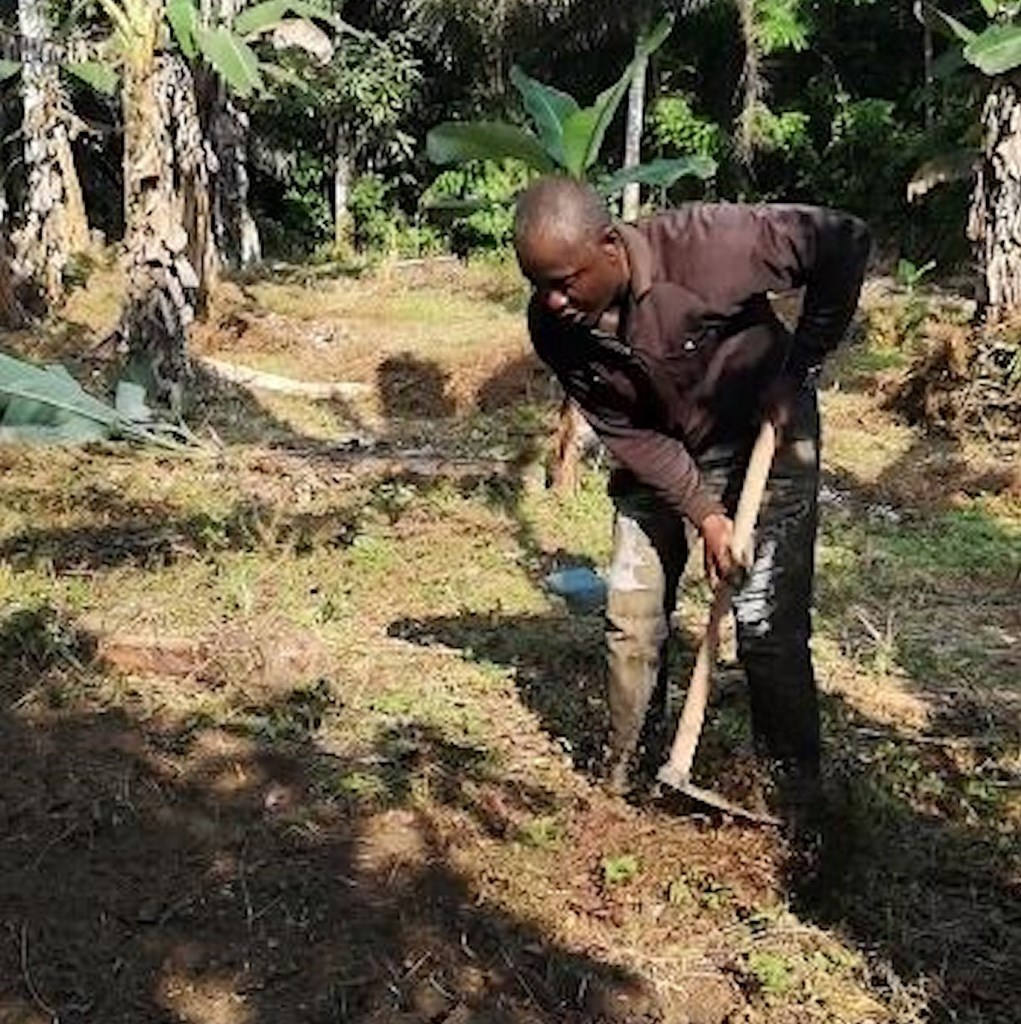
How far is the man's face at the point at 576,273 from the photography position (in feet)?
9.28

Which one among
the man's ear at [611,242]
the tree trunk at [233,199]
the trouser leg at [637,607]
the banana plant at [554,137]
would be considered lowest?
the tree trunk at [233,199]

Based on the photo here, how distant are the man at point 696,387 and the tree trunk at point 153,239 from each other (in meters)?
4.34

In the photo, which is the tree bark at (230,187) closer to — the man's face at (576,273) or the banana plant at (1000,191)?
the banana plant at (1000,191)

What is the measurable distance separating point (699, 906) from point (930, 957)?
1.53 feet

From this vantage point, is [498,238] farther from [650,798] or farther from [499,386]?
[650,798]

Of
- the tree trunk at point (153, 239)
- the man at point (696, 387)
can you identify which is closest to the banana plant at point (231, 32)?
the tree trunk at point (153, 239)

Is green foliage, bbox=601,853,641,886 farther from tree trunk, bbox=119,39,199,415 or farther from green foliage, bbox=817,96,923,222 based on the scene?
green foliage, bbox=817,96,923,222

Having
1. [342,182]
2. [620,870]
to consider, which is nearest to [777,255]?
[620,870]

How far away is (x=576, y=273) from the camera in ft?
9.39

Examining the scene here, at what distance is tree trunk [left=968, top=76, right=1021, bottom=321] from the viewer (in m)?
8.34

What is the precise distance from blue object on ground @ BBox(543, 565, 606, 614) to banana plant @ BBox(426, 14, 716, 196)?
1679 millimetres

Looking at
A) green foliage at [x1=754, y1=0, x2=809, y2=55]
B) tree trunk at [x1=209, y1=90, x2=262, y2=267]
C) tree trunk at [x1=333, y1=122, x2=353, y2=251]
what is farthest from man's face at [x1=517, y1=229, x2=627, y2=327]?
tree trunk at [x1=333, y1=122, x2=353, y2=251]

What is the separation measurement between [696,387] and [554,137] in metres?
3.37

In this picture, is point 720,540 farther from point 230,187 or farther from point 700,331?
point 230,187
